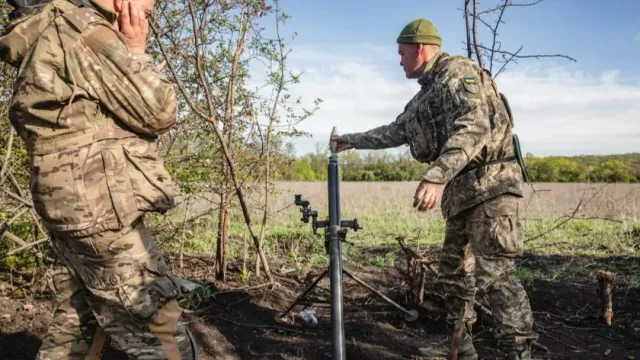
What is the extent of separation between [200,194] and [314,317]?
5.60ft

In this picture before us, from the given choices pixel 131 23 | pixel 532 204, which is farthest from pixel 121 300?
pixel 532 204

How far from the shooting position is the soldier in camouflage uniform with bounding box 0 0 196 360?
8.09 ft

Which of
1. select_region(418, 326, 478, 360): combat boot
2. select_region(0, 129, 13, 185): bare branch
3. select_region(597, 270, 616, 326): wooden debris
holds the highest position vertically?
select_region(0, 129, 13, 185): bare branch

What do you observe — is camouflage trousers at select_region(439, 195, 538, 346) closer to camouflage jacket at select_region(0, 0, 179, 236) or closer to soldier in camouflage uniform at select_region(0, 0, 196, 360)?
soldier in camouflage uniform at select_region(0, 0, 196, 360)

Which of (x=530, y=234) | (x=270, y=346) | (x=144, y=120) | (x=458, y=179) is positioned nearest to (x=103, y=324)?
(x=144, y=120)

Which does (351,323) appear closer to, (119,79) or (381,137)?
(381,137)

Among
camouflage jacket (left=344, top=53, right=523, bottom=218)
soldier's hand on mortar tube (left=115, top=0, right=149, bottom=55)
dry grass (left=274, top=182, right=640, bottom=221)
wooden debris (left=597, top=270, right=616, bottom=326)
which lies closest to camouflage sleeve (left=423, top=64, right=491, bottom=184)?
camouflage jacket (left=344, top=53, right=523, bottom=218)

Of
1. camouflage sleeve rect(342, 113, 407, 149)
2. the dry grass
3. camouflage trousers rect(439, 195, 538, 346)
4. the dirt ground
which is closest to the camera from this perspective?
camouflage trousers rect(439, 195, 538, 346)

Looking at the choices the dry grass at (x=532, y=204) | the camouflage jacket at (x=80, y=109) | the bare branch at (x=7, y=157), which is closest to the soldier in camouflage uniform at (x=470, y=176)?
the camouflage jacket at (x=80, y=109)

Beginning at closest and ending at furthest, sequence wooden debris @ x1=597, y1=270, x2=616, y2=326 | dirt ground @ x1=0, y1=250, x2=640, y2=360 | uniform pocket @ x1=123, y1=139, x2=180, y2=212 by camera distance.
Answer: uniform pocket @ x1=123, y1=139, x2=180, y2=212 → dirt ground @ x1=0, y1=250, x2=640, y2=360 → wooden debris @ x1=597, y1=270, x2=616, y2=326

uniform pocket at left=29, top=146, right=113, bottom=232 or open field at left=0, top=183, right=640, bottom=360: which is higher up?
uniform pocket at left=29, top=146, right=113, bottom=232

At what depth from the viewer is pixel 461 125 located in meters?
3.61

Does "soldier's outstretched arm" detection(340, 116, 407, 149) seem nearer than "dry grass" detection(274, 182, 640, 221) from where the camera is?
Yes

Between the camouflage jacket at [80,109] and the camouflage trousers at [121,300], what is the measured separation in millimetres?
112
